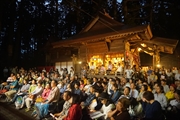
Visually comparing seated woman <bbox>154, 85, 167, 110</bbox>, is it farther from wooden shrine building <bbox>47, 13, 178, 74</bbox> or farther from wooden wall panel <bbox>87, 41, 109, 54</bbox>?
wooden wall panel <bbox>87, 41, 109, 54</bbox>

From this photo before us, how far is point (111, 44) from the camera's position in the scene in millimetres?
12008

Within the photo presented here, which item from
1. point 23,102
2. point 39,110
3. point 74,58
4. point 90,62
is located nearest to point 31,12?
point 74,58

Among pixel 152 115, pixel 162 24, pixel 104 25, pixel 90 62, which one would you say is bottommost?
pixel 152 115

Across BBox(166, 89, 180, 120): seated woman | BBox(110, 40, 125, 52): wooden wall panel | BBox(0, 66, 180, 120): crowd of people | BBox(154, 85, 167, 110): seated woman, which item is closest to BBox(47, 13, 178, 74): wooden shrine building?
BBox(110, 40, 125, 52): wooden wall panel

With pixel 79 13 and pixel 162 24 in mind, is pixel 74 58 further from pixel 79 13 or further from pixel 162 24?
pixel 162 24

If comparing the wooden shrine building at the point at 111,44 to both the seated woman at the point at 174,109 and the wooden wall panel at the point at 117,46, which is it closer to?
the wooden wall panel at the point at 117,46

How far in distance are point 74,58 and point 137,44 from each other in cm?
614

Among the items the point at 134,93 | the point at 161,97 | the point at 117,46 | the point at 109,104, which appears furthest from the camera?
the point at 117,46

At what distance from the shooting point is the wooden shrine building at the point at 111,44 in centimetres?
1066

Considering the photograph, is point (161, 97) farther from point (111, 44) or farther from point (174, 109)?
point (111, 44)

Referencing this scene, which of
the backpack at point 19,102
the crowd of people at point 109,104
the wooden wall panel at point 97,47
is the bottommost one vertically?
the backpack at point 19,102

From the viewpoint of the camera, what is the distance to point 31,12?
83.2 feet

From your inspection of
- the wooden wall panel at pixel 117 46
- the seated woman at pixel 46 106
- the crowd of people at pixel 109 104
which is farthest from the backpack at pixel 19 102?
the wooden wall panel at pixel 117 46

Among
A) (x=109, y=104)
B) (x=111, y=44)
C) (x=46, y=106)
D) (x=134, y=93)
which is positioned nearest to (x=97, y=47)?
(x=111, y=44)
